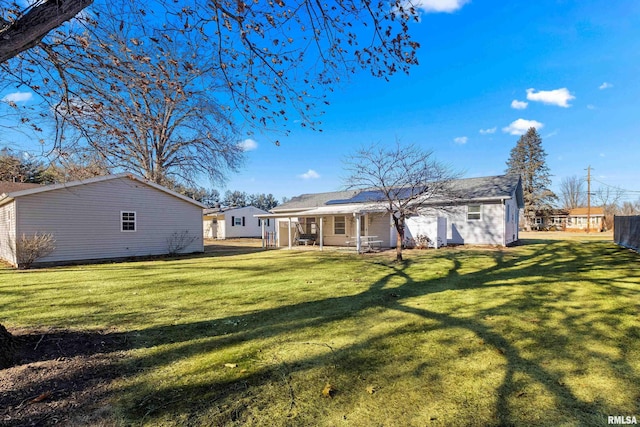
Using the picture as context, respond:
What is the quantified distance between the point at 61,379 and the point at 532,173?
50.2m

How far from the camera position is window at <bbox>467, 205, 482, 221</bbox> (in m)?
18.6

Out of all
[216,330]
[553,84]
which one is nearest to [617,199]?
[553,84]

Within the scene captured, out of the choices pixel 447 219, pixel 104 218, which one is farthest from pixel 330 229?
pixel 104 218

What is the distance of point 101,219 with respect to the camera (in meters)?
14.6

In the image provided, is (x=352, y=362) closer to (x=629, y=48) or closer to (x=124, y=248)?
(x=629, y=48)

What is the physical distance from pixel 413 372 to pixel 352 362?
0.64 metres

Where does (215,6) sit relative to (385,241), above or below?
above

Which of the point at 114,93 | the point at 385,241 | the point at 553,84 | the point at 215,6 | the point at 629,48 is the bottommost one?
the point at 385,241

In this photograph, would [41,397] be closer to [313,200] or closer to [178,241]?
[178,241]

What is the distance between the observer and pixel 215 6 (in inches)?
156

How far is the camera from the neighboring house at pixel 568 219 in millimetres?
41969

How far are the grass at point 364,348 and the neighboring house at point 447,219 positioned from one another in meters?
9.98

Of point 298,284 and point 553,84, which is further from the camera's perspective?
point 553,84
